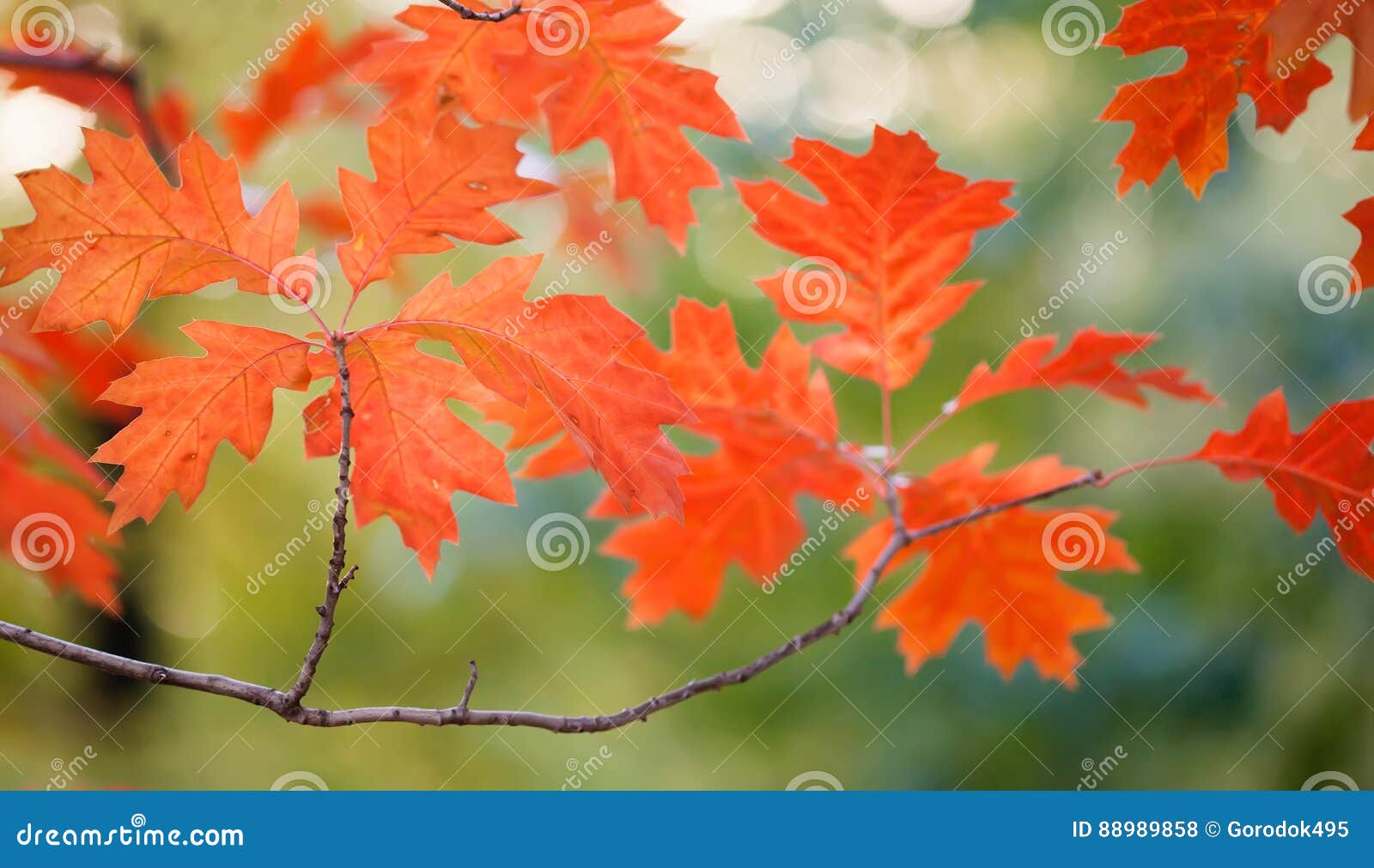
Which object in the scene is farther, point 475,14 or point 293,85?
point 293,85

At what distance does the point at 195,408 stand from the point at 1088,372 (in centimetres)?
94

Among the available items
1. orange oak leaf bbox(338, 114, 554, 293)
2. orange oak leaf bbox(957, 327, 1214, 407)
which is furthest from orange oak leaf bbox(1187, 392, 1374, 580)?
orange oak leaf bbox(338, 114, 554, 293)

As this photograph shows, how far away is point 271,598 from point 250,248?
225 cm

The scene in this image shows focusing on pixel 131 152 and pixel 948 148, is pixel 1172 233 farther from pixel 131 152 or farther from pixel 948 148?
pixel 131 152

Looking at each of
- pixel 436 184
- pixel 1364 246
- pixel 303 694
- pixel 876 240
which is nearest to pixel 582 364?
pixel 436 184

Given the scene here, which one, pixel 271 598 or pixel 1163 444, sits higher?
pixel 1163 444

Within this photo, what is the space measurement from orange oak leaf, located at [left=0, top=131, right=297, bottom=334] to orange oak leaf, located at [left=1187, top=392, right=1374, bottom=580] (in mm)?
1013

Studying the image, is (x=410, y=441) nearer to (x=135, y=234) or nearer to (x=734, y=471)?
(x=135, y=234)

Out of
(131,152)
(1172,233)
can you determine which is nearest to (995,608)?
(131,152)

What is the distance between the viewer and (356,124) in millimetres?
1743

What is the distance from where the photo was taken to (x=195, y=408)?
2.57 feet

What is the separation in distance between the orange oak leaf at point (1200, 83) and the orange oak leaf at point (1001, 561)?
39cm

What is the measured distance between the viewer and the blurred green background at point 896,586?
98.5 inches

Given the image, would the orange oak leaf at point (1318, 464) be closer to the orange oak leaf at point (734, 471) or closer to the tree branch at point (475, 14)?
the orange oak leaf at point (734, 471)
